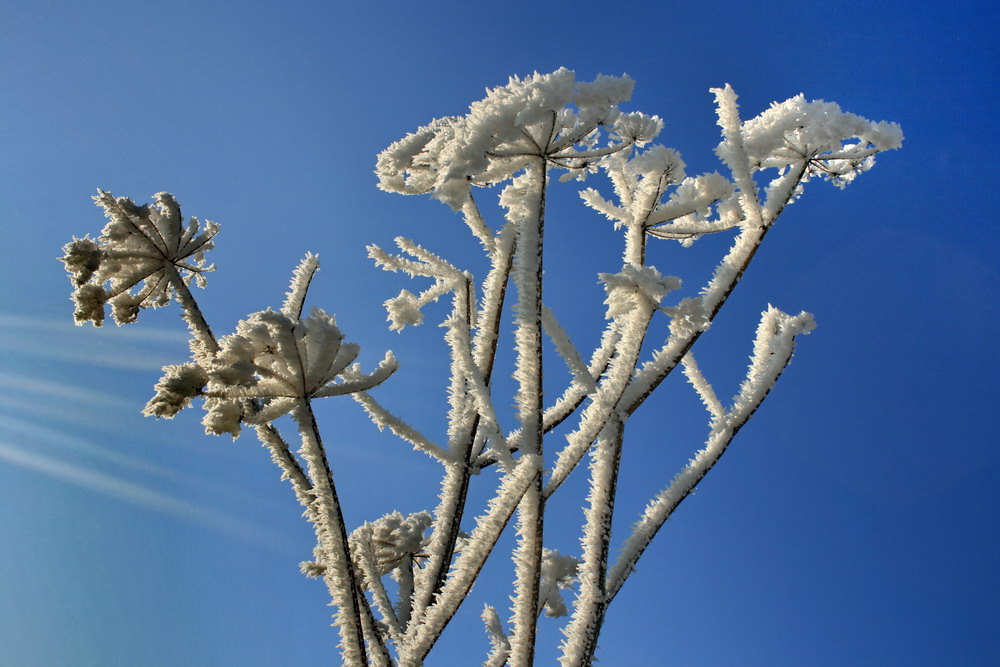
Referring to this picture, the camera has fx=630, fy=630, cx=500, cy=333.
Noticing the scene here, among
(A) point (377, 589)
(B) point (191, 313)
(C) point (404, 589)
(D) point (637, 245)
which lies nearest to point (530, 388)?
(D) point (637, 245)

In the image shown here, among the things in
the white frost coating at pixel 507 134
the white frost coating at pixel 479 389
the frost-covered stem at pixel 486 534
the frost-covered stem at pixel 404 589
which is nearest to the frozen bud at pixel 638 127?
the white frost coating at pixel 507 134

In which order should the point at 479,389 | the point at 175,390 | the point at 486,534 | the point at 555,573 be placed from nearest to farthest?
the point at 175,390, the point at 486,534, the point at 479,389, the point at 555,573

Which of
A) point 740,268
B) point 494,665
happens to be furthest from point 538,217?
point 494,665

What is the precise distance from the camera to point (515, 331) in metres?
2.88

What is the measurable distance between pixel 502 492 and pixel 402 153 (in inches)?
68.9

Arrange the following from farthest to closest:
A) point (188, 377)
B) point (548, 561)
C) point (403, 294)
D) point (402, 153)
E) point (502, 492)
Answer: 1. point (548, 561)
2. point (403, 294)
3. point (402, 153)
4. point (502, 492)
5. point (188, 377)

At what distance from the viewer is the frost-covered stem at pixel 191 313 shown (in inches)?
129

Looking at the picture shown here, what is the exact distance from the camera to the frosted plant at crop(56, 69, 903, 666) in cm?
280

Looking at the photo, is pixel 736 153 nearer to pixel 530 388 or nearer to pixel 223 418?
pixel 530 388

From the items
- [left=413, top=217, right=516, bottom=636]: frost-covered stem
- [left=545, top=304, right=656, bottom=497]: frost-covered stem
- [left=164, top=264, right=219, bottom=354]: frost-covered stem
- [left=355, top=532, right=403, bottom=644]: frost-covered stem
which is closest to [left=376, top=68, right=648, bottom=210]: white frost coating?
[left=413, top=217, right=516, bottom=636]: frost-covered stem

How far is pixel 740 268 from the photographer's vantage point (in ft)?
10.6

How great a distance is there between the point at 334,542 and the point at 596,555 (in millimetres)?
1301

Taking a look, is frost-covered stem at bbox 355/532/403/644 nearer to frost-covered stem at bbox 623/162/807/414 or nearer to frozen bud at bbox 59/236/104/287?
frost-covered stem at bbox 623/162/807/414

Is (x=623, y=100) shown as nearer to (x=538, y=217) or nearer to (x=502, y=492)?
(x=538, y=217)
